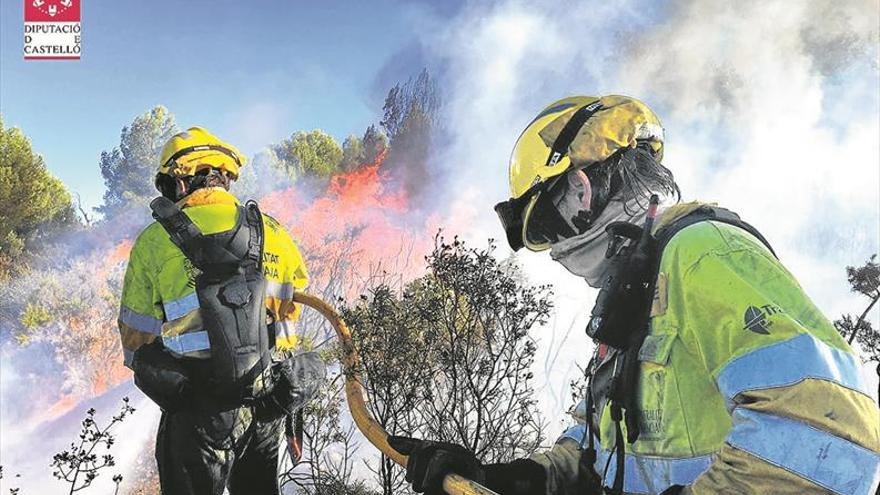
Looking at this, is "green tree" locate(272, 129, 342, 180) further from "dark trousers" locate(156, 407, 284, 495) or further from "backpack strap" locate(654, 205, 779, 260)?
"backpack strap" locate(654, 205, 779, 260)

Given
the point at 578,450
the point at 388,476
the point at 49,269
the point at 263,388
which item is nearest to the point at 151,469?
the point at 49,269

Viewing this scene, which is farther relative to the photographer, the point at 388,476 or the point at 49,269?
the point at 49,269

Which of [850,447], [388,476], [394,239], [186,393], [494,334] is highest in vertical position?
[394,239]

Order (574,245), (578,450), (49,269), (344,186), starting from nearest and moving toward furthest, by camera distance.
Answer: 1. (574,245)
2. (578,450)
3. (49,269)
4. (344,186)

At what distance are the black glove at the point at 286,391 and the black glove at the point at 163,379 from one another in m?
0.37

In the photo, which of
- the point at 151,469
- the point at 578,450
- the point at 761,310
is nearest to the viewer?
the point at 761,310

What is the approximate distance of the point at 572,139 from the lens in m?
1.87

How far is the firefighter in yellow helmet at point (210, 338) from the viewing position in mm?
3367

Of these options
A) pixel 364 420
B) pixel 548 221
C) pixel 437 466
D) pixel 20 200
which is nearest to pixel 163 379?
pixel 364 420

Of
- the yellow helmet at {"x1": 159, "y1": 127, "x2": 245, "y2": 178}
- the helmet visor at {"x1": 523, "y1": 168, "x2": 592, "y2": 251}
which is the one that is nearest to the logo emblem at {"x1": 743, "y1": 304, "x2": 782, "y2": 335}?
the helmet visor at {"x1": 523, "y1": 168, "x2": 592, "y2": 251}

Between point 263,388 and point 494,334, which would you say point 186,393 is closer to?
point 263,388

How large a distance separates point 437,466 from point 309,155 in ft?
88.3

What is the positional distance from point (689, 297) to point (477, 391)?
635cm

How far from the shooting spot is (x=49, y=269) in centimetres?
2381
